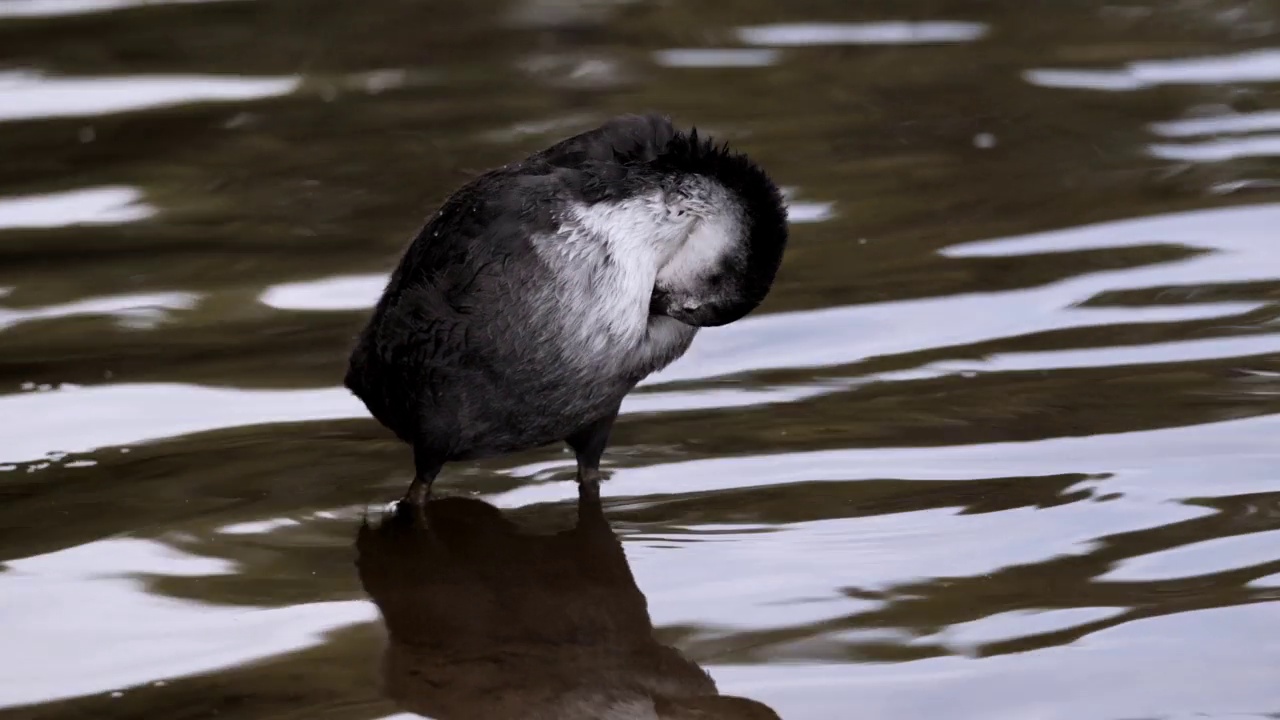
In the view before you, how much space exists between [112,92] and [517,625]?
197 inches

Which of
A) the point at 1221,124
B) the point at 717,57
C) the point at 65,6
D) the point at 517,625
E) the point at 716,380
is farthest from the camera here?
the point at 65,6

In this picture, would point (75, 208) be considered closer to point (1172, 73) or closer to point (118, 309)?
point (118, 309)

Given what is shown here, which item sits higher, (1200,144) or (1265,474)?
(1200,144)

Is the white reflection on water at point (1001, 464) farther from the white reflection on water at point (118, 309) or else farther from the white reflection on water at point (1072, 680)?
the white reflection on water at point (118, 309)

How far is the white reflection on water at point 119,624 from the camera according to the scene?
391cm

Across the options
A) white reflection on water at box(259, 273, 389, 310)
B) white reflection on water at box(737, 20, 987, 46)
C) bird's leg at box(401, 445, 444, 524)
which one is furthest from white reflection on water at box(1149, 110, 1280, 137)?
bird's leg at box(401, 445, 444, 524)

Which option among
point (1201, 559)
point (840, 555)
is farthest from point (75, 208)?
point (1201, 559)

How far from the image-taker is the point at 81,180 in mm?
7289

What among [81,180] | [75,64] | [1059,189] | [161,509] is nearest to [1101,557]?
[161,509]

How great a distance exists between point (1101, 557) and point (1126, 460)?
2.11ft

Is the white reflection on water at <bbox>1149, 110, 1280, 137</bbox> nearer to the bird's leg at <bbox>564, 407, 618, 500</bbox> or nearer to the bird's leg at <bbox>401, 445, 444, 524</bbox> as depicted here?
the bird's leg at <bbox>564, 407, 618, 500</bbox>

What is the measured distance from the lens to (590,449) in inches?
188

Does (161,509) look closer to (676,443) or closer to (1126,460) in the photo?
(676,443)

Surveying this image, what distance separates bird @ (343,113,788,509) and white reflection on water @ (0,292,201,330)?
193 cm
